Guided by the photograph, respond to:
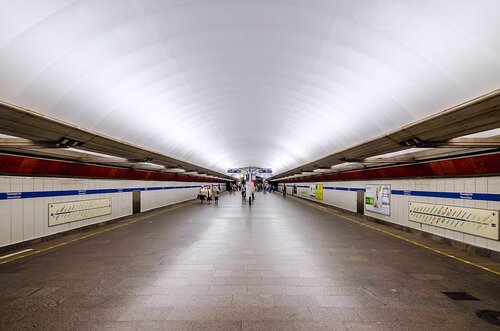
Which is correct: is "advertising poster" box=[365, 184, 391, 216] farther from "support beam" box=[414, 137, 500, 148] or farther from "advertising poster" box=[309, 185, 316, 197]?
"advertising poster" box=[309, 185, 316, 197]

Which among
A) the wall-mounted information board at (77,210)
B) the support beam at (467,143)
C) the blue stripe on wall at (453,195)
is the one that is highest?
the support beam at (467,143)

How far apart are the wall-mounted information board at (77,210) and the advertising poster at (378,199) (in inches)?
515

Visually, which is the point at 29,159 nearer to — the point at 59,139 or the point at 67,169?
the point at 67,169

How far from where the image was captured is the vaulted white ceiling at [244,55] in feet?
13.0

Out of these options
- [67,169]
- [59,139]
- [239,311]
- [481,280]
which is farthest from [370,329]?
[67,169]

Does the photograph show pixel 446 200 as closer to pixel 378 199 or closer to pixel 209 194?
pixel 378 199

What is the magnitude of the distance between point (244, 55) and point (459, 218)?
8007mm

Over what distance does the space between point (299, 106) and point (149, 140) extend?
6298 millimetres

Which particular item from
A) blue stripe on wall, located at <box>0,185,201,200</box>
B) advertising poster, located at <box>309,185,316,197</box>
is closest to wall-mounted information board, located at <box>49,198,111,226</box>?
blue stripe on wall, located at <box>0,185,201,200</box>

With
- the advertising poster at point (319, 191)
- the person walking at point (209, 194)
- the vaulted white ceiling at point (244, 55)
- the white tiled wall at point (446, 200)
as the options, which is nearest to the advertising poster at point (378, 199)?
the white tiled wall at point (446, 200)

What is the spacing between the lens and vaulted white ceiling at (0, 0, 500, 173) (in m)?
3.97

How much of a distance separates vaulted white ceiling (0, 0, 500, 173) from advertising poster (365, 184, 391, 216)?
443cm

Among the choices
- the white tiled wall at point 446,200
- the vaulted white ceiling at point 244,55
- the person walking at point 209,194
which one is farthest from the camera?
the person walking at point 209,194

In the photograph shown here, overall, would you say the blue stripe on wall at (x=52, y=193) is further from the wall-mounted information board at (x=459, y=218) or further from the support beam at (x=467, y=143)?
Answer: the wall-mounted information board at (x=459, y=218)
